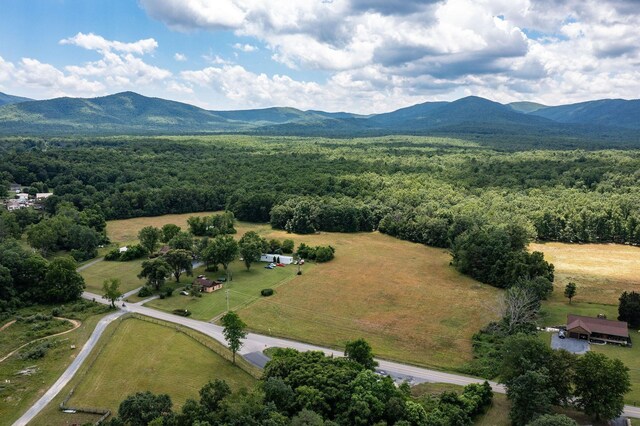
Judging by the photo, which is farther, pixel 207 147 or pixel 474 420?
pixel 207 147

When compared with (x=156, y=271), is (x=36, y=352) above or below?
below

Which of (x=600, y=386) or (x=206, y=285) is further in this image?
(x=206, y=285)

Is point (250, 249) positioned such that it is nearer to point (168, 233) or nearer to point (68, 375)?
point (168, 233)

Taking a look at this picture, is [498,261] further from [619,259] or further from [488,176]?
[488,176]

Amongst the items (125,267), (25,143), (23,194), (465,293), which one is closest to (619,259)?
(465,293)

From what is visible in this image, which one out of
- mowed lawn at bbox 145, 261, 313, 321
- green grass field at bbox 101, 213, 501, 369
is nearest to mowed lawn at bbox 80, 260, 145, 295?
mowed lawn at bbox 145, 261, 313, 321

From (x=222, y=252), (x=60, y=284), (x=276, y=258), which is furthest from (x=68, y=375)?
(x=276, y=258)

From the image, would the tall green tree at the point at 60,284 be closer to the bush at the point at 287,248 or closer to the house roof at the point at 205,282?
the house roof at the point at 205,282
